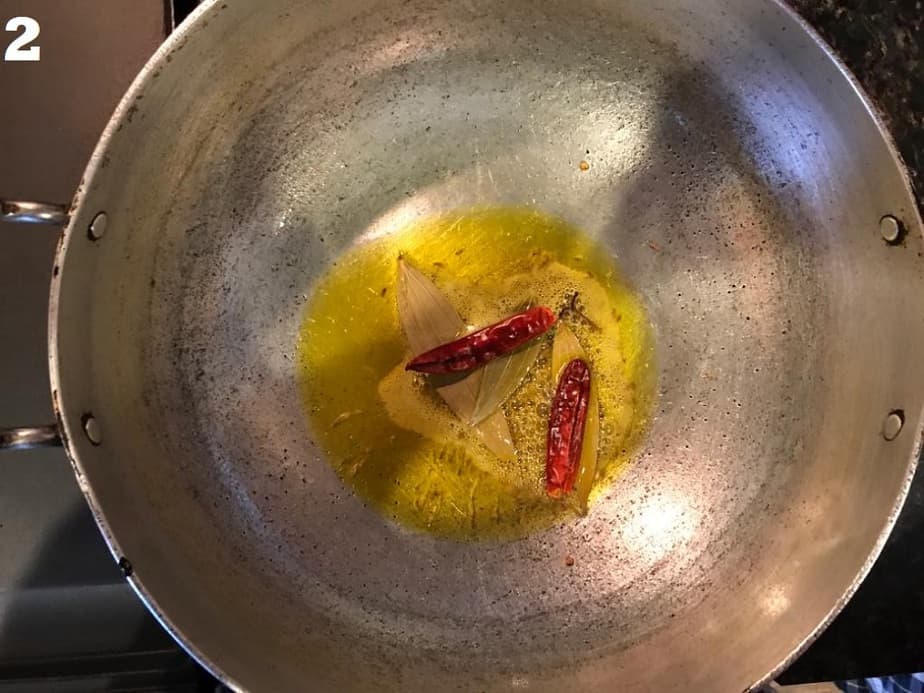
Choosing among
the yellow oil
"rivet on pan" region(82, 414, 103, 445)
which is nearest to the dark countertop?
the yellow oil

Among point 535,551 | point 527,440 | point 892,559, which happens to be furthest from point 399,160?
point 892,559

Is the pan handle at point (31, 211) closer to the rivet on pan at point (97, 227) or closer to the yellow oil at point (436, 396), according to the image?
the rivet on pan at point (97, 227)

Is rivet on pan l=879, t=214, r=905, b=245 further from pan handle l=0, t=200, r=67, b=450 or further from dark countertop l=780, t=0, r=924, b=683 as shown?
pan handle l=0, t=200, r=67, b=450

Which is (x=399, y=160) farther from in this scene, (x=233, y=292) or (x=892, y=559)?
(x=892, y=559)

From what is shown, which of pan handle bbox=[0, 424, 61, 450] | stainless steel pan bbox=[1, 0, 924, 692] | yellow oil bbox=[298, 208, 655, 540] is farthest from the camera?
yellow oil bbox=[298, 208, 655, 540]

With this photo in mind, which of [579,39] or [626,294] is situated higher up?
[579,39]

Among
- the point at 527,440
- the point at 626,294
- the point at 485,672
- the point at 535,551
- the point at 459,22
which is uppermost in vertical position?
the point at 459,22

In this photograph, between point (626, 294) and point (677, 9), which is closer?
point (677, 9)

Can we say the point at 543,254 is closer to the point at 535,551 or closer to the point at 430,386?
the point at 430,386
